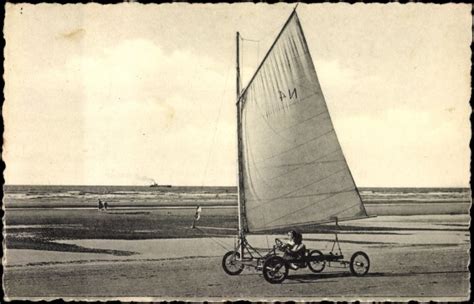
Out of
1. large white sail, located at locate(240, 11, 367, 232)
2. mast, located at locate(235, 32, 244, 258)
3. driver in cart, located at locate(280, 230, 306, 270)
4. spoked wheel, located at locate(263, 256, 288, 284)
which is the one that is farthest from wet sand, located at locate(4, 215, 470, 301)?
large white sail, located at locate(240, 11, 367, 232)

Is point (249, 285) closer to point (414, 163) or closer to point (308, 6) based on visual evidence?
point (414, 163)

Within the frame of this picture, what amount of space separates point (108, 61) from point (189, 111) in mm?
1493

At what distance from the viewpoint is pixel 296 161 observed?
9.12 m

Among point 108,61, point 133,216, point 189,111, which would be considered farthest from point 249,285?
point 133,216

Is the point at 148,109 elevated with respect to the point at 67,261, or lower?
elevated

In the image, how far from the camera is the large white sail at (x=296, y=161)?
9117mm

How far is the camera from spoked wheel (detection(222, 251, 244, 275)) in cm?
918

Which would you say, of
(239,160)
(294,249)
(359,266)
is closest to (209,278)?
(294,249)

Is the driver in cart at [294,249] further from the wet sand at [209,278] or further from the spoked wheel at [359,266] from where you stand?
the spoked wheel at [359,266]

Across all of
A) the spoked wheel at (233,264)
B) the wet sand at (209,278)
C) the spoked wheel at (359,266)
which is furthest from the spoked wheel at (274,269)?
the spoked wheel at (359,266)

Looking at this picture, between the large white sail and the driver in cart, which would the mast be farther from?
the driver in cart

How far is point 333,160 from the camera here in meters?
9.12

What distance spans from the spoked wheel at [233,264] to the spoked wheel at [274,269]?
538mm

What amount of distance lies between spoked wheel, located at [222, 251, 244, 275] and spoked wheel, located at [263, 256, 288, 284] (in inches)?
21.2
